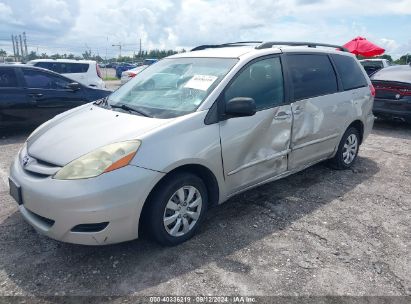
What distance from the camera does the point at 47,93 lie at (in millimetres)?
7152

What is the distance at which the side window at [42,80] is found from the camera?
7012 millimetres

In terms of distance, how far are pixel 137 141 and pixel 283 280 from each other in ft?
5.18

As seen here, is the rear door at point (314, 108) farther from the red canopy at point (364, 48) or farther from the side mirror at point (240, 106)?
the red canopy at point (364, 48)

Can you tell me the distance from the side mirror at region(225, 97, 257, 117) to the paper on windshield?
0.31m

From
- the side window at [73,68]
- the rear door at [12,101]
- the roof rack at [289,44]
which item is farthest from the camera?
the side window at [73,68]

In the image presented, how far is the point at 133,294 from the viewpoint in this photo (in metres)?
2.60

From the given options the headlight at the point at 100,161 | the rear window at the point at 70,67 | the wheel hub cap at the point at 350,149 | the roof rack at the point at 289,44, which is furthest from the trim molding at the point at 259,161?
the rear window at the point at 70,67

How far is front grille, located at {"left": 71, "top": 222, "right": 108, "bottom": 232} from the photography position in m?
2.71

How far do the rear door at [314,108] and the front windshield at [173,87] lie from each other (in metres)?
1.00

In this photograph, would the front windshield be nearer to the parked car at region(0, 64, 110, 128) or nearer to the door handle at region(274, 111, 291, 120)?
the door handle at region(274, 111, 291, 120)

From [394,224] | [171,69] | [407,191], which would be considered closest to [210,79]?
[171,69]

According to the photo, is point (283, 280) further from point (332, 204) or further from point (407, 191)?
point (407, 191)

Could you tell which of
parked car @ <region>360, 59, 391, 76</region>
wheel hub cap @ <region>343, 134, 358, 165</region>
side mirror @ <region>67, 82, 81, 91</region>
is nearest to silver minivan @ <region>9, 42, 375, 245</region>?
wheel hub cap @ <region>343, 134, 358, 165</region>

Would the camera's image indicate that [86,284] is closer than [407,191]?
Yes
